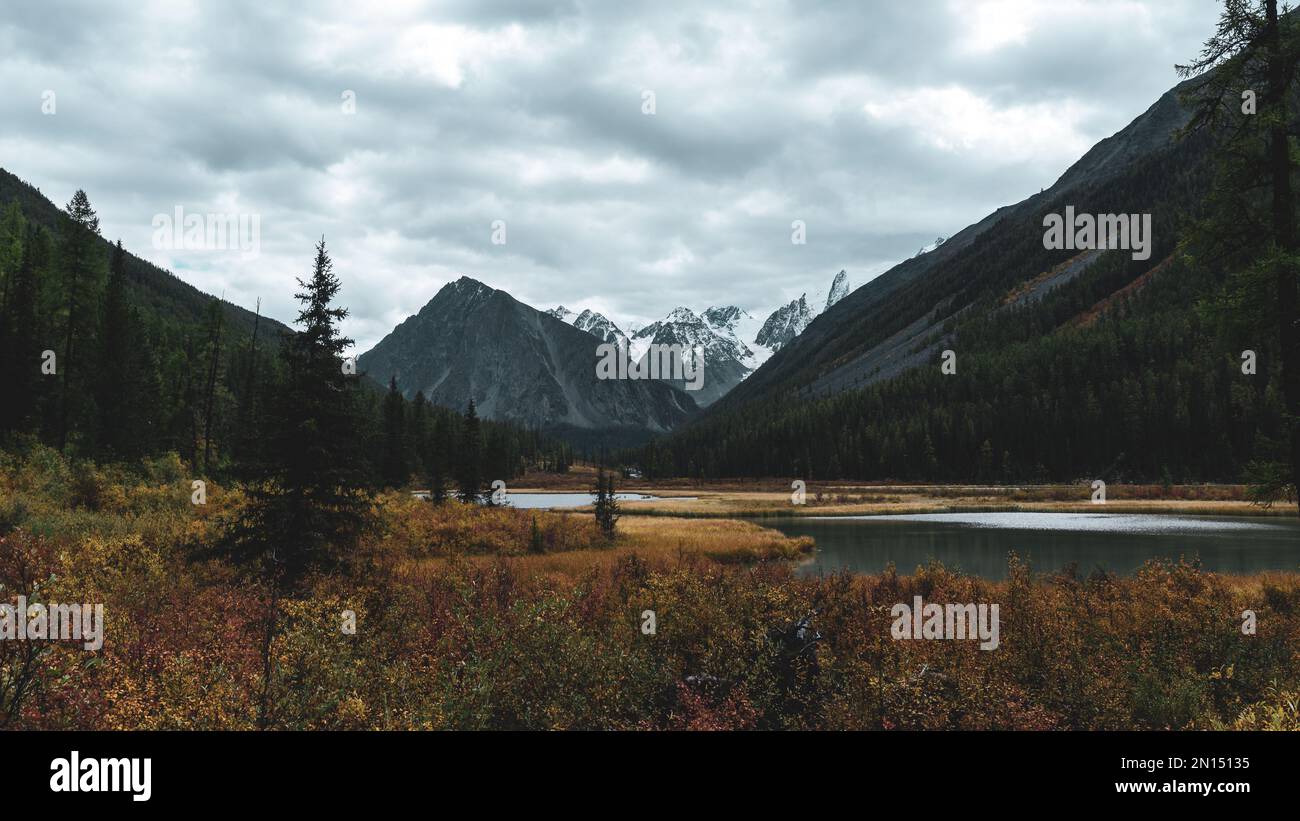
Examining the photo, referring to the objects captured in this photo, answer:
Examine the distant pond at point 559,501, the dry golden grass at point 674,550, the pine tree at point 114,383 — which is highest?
the pine tree at point 114,383

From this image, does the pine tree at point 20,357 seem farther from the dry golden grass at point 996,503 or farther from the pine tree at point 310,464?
the dry golden grass at point 996,503

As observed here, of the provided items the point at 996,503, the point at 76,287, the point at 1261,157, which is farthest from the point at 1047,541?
the point at 76,287

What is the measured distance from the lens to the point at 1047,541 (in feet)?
154

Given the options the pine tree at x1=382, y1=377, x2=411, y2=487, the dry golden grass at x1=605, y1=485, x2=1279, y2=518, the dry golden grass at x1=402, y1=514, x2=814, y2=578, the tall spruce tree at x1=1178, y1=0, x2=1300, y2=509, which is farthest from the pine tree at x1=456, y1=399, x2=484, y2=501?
the tall spruce tree at x1=1178, y1=0, x2=1300, y2=509

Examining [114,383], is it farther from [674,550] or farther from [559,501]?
[559,501]

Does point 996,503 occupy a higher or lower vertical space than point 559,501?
higher

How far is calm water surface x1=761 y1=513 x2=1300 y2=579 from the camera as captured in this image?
34709mm

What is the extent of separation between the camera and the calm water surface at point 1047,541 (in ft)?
114

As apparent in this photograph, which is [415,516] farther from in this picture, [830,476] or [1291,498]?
[830,476]

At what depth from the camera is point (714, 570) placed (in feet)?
54.1

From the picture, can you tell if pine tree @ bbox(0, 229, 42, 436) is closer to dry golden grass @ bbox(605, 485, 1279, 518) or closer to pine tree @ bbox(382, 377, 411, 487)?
pine tree @ bbox(382, 377, 411, 487)

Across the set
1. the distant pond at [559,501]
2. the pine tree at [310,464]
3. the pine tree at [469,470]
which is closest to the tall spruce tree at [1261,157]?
the pine tree at [310,464]
